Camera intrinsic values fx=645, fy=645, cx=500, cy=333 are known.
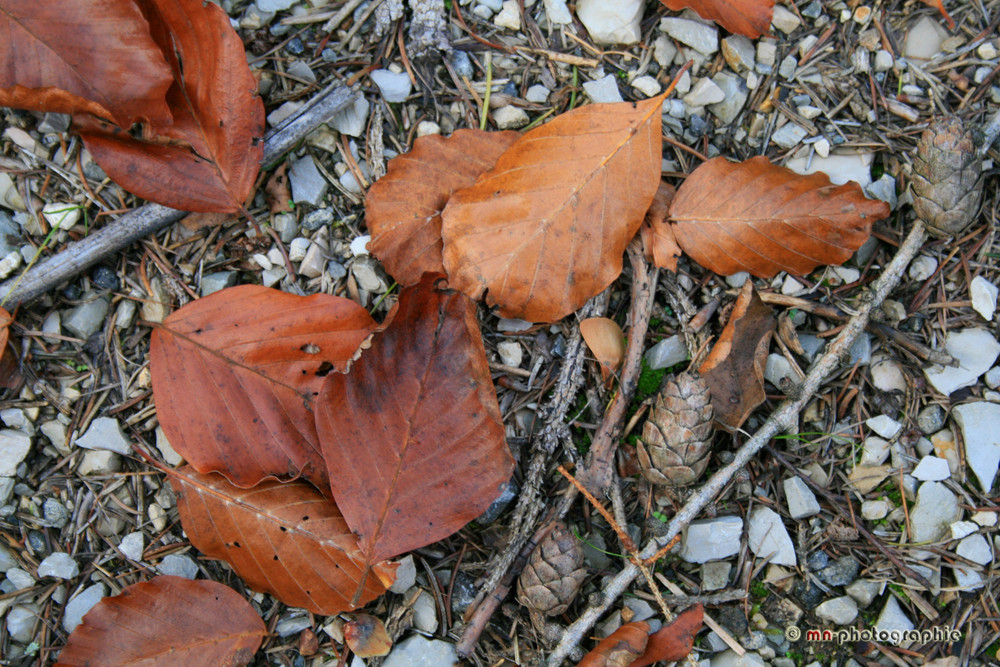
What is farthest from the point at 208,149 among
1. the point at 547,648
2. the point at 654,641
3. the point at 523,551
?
the point at 654,641

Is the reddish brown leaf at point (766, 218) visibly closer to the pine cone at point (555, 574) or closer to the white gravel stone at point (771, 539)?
the white gravel stone at point (771, 539)

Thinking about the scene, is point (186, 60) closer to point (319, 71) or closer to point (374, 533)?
point (319, 71)

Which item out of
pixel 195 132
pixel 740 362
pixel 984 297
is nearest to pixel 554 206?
pixel 740 362

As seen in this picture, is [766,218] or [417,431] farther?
[766,218]

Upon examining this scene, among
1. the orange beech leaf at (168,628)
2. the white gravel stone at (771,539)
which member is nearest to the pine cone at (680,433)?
the white gravel stone at (771,539)

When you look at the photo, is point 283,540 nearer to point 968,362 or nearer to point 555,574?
point 555,574

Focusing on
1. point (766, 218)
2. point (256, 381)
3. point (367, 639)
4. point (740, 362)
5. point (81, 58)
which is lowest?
point (367, 639)
